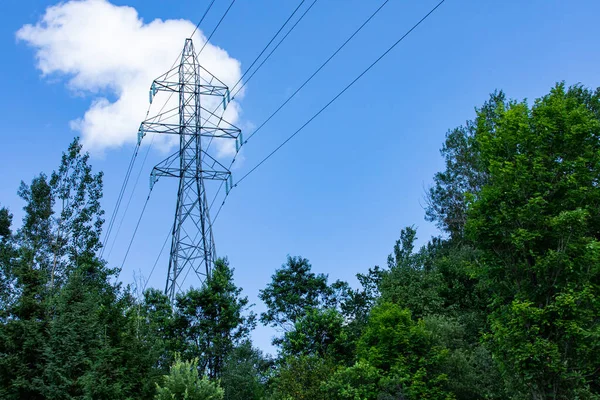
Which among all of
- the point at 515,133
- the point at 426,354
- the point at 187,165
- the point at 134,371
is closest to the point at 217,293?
the point at 187,165

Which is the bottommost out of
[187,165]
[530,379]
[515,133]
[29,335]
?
[530,379]

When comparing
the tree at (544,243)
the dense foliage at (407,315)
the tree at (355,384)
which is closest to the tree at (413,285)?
the dense foliage at (407,315)

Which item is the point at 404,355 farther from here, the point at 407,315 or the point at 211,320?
the point at 211,320

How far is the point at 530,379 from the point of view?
1748cm

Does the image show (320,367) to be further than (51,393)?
Yes

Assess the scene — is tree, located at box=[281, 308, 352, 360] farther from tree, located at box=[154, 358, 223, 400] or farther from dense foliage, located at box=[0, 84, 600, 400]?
tree, located at box=[154, 358, 223, 400]

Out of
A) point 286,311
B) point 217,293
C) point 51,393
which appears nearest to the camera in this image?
point 51,393

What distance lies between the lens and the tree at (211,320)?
3419cm

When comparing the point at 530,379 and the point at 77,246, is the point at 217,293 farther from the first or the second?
the point at 530,379

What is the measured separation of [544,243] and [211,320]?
22.3 m

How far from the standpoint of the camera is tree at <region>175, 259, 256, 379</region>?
1346 inches

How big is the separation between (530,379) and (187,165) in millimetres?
20100

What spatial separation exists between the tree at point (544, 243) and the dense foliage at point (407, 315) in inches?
2.0

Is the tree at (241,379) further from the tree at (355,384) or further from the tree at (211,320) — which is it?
the tree at (355,384)
